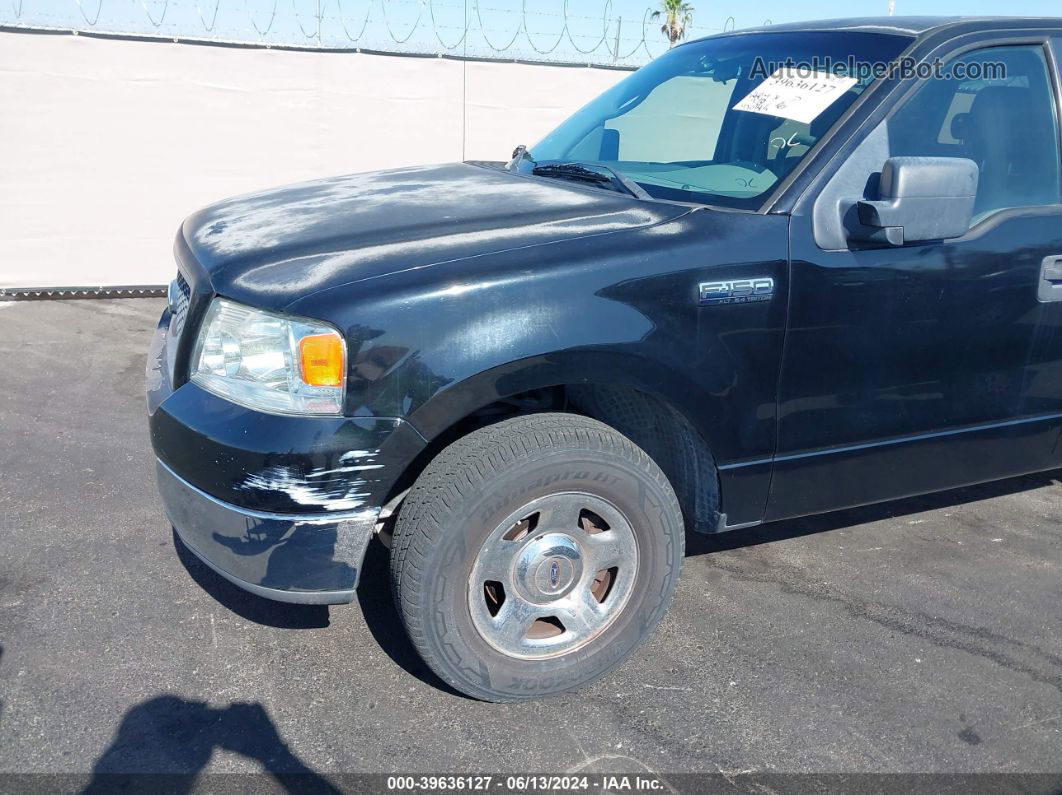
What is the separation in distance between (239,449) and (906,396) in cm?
208

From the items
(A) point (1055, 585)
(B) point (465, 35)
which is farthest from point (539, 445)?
(B) point (465, 35)

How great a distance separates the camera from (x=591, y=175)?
321cm

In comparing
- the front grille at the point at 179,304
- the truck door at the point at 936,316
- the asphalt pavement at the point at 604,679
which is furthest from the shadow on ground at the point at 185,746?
the truck door at the point at 936,316

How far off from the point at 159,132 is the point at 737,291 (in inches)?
280

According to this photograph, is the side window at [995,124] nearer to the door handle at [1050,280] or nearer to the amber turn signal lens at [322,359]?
the door handle at [1050,280]

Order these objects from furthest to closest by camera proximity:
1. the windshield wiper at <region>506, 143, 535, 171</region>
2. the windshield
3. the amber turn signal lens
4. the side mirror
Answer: the windshield wiper at <region>506, 143, 535, 171</region>
the windshield
the side mirror
the amber turn signal lens

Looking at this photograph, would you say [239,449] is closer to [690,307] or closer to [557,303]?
[557,303]

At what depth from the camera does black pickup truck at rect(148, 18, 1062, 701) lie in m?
2.29

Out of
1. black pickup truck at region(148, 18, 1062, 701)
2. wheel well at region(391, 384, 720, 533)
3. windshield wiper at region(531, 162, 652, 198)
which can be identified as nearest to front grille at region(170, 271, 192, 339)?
black pickup truck at region(148, 18, 1062, 701)

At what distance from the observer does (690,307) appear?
2529 millimetres

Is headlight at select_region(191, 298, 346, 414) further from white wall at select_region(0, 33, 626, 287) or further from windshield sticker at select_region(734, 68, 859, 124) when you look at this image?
white wall at select_region(0, 33, 626, 287)

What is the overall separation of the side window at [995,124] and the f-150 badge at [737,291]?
2.31 feet

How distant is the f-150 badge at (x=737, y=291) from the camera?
8.36ft

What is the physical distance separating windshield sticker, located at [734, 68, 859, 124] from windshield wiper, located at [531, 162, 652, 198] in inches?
21.2
